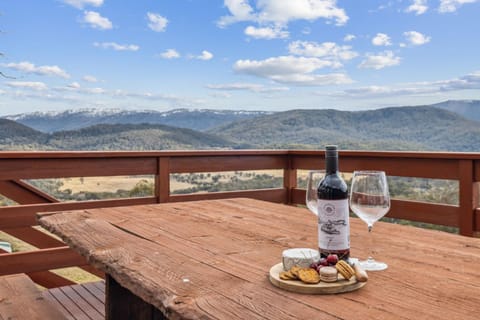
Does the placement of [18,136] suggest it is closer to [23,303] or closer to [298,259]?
[23,303]

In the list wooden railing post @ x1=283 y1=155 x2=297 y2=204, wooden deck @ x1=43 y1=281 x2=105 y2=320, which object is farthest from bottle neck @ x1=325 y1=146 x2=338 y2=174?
wooden railing post @ x1=283 y1=155 x2=297 y2=204

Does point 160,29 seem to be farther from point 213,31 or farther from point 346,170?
point 346,170

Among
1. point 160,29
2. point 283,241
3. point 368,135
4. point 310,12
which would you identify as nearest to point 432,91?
point 310,12

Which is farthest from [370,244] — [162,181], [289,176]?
[289,176]

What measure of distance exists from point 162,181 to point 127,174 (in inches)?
10.0

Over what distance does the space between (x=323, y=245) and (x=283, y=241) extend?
34cm

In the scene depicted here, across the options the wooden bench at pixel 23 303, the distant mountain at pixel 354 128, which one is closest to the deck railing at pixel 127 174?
the wooden bench at pixel 23 303

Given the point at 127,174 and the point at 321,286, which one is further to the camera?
the point at 127,174

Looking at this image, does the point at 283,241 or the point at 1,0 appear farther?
the point at 1,0

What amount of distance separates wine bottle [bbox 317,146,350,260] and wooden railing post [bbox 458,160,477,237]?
211cm

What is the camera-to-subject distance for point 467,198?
2.75 meters

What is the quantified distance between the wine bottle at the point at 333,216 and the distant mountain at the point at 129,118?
3658 mm

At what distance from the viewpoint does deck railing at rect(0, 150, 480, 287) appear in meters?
2.71

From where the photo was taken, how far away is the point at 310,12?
8.14 meters
